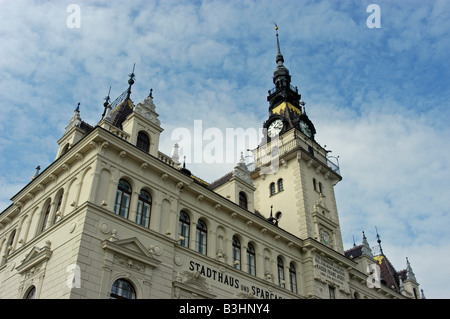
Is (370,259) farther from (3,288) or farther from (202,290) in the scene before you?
(3,288)

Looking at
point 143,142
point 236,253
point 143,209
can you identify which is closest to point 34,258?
point 143,209

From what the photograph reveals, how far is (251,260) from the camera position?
94.9 feet

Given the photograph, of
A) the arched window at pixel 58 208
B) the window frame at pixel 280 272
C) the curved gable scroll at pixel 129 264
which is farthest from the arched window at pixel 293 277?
the arched window at pixel 58 208

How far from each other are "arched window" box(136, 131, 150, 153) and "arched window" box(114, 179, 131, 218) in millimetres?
2571

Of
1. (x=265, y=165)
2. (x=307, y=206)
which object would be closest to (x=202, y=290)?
(x=307, y=206)

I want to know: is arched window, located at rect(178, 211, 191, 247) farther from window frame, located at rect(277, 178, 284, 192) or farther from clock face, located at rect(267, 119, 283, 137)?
clock face, located at rect(267, 119, 283, 137)

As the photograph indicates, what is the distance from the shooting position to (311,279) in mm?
31641

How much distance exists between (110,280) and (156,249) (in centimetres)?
319

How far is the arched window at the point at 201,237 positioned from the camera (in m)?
26.0

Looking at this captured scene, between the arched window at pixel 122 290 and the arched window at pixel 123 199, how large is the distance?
3.38 meters

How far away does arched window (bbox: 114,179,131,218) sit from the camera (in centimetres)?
2283

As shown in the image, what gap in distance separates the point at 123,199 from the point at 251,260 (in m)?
9.85

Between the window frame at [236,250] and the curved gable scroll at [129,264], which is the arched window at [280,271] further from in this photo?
the curved gable scroll at [129,264]

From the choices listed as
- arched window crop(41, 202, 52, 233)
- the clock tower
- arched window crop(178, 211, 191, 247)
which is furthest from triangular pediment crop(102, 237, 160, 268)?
the clock tower
